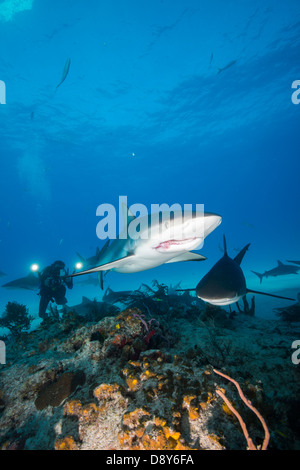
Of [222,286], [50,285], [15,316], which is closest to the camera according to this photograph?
[222,286]

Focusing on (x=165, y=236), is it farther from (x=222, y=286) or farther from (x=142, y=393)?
(x=142, y=393)

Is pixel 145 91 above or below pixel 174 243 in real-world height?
above

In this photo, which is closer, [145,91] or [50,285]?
[50,285]

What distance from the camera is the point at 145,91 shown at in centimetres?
4112

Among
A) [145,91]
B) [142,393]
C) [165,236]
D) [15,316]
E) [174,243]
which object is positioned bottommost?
[15,316]

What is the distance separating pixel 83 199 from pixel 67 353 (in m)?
111

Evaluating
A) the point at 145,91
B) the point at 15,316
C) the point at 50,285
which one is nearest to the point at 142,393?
the point at 15,316

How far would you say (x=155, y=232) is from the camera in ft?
10.2

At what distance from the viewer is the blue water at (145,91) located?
2850cm

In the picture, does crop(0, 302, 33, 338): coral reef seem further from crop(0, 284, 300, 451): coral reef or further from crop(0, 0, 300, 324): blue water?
crop(0, 0, 300, 324): blue water

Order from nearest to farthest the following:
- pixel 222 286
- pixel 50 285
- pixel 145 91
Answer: pixel 222 286, pixel 50 285, pixel 145 91

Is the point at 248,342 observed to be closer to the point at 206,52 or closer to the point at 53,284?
the point at 53,284

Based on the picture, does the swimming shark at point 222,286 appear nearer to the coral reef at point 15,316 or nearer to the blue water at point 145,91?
the coral reef at point 15,316

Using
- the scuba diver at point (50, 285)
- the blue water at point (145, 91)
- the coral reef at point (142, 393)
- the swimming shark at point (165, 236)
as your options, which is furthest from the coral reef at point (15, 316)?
the blue water at point (145, 91)
